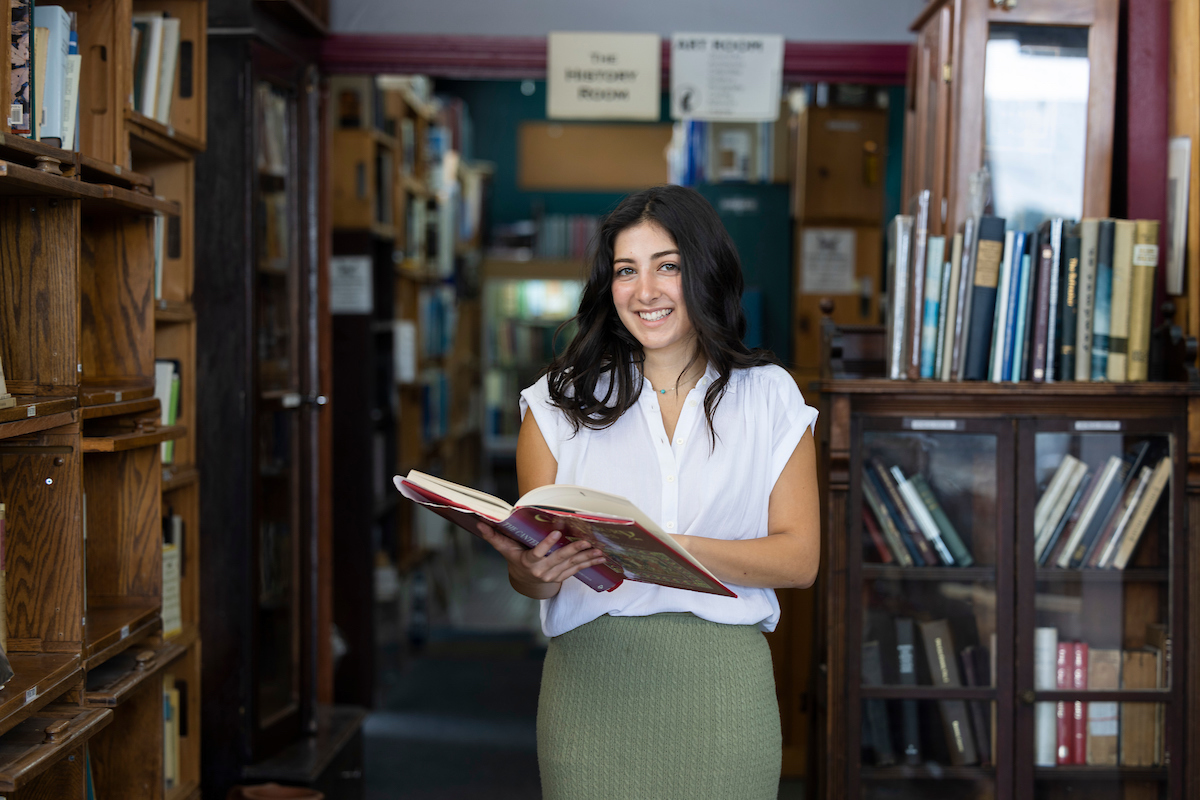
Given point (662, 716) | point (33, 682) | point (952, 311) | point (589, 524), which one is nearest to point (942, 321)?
point (952, 311)

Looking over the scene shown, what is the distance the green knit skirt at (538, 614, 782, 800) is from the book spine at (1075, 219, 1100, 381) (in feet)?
3.98

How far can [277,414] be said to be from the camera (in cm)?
289

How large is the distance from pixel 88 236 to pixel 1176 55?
2368 millimetres

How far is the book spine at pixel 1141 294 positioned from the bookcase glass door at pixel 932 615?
35 centimetres

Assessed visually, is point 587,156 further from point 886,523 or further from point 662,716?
point 662,716

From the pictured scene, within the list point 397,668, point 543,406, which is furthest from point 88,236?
point 397,668

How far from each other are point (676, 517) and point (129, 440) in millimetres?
930

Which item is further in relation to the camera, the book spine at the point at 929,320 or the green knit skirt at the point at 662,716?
the book spine at the point at 929,320

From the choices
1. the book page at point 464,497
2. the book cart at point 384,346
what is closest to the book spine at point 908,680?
the book page at point 464,497

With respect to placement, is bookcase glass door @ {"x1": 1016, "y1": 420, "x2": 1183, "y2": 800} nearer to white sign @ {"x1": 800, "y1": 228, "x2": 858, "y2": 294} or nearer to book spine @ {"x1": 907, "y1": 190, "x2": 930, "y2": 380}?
book spine @ {"x1": 907, "y1": 190, "x2": 930, "y2": 380}

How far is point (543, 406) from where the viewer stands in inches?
59.6

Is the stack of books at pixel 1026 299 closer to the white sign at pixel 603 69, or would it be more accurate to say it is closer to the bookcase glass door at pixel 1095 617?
the bookcase glass door at pixel 1095 617

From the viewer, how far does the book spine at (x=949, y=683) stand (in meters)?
2.33

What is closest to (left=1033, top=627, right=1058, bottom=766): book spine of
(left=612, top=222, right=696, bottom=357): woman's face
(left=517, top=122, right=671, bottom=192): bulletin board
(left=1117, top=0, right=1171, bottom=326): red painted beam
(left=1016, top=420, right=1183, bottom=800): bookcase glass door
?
(left=1016, top=420, right=1183, bottom=800): bookcase glass door
